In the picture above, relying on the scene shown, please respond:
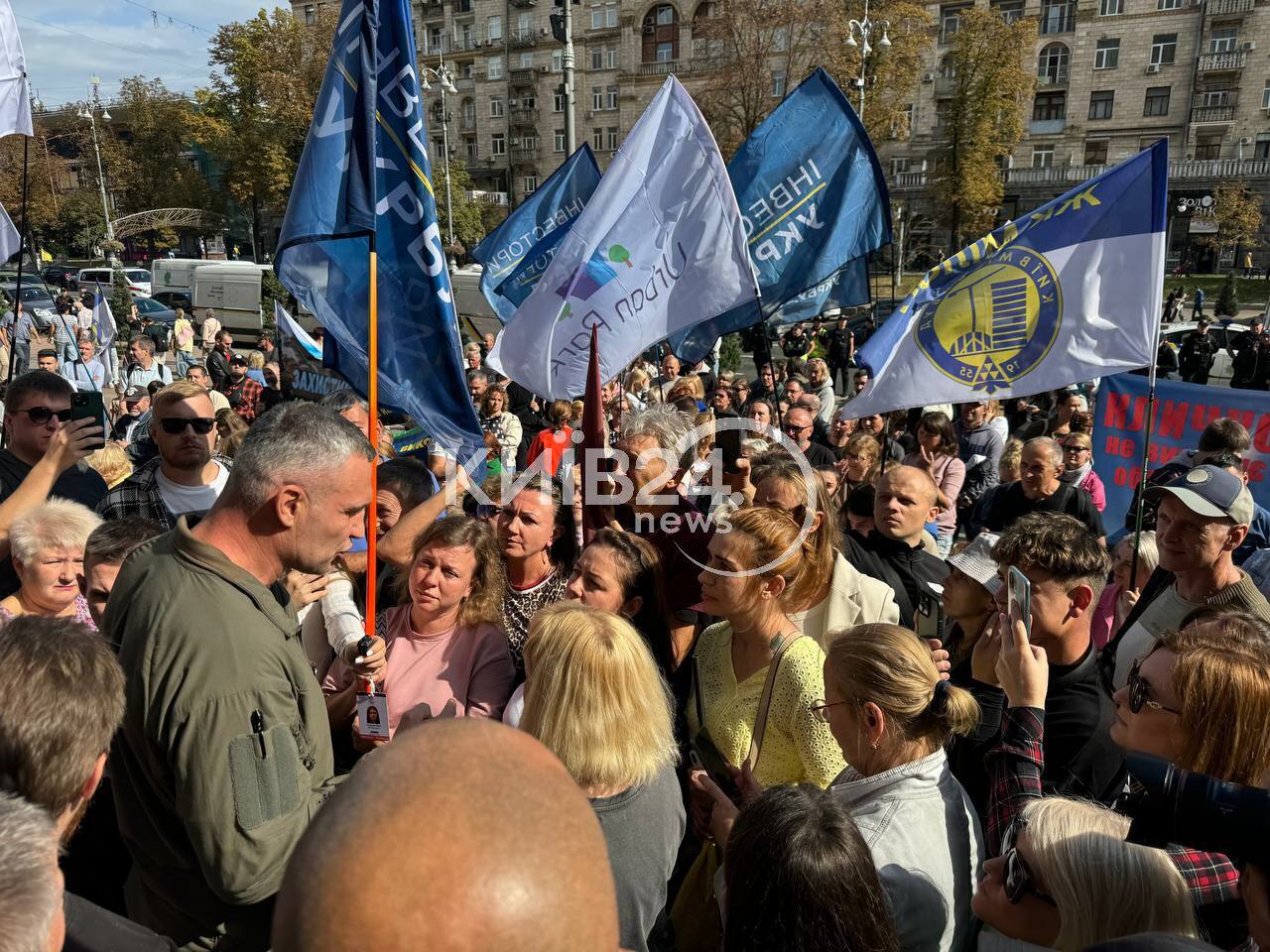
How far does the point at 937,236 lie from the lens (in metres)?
46.0

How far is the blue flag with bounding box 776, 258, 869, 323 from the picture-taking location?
6.75 metres

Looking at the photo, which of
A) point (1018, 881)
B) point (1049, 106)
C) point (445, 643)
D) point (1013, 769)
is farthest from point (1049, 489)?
point (1049, 106)

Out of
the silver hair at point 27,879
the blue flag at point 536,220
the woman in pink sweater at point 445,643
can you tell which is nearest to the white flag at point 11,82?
the woman in pink sweater at point 445,643

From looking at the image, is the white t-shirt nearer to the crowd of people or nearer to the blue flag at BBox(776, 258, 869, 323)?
the crowd of people

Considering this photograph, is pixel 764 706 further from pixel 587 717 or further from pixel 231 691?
pixel 231 691

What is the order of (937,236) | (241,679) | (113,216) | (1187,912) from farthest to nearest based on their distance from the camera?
(113,216), (937,236), (241,679), (1187,912)

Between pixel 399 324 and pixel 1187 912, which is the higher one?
pixel 399 324

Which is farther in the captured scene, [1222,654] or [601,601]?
[601,601]

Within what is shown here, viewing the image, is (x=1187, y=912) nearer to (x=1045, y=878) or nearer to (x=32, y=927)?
→ (x=1045, y=878)

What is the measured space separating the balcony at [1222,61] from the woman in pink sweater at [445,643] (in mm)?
54765

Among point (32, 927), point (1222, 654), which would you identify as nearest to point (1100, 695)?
point (1222, 654)

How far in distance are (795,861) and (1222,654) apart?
1.20m

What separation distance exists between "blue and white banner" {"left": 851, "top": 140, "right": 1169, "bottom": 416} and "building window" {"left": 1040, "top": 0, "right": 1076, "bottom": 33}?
51.4 metres

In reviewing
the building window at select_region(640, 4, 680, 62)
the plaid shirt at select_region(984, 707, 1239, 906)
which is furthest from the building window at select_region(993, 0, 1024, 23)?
the plaid shirt at select_region(984, 707, 1239, 906)
